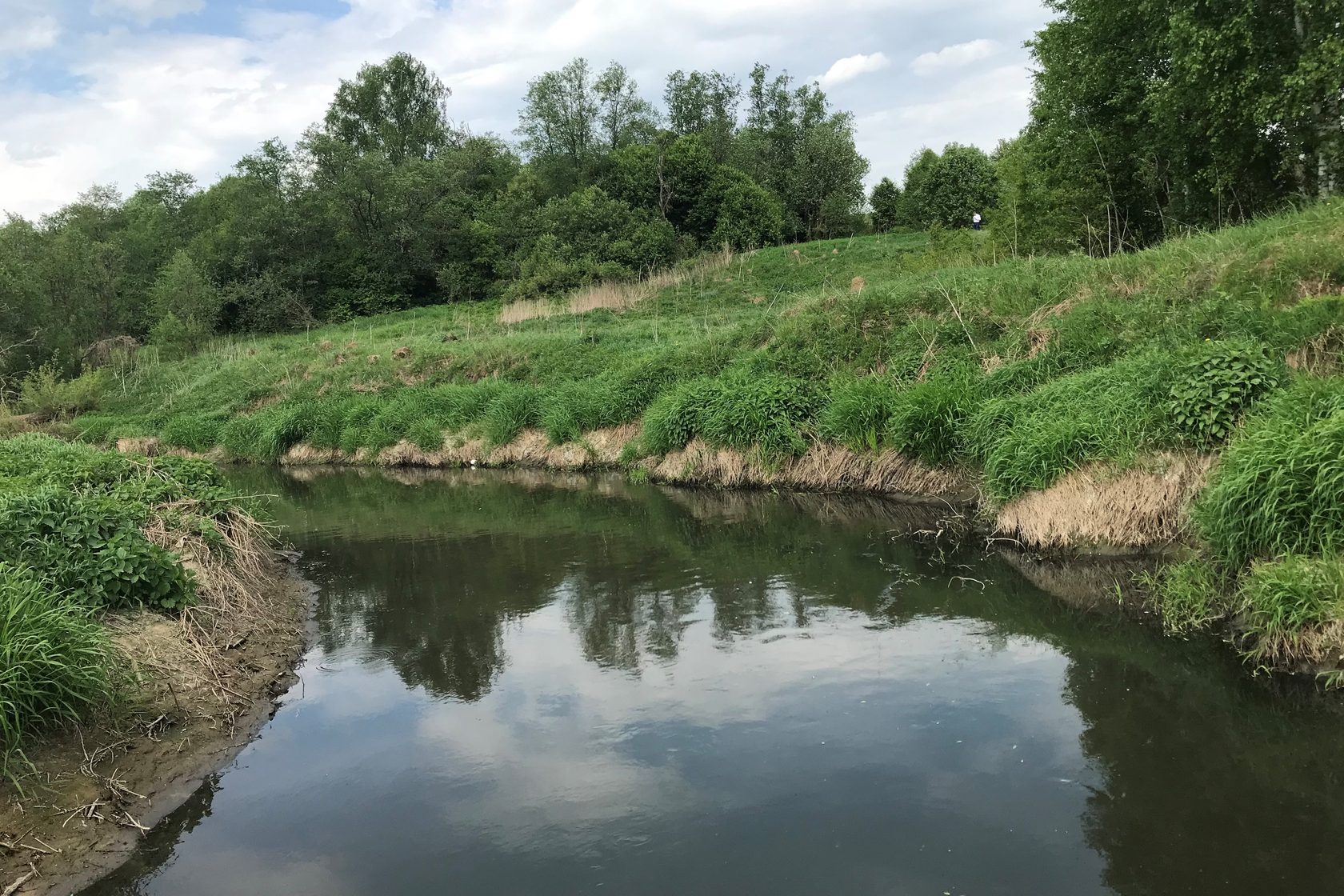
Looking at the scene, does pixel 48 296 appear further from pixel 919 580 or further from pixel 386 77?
pixel 919 580

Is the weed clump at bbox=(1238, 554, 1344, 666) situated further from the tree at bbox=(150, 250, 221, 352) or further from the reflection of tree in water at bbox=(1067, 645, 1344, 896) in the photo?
the tree at bbox=(150, 250, 221, 352)

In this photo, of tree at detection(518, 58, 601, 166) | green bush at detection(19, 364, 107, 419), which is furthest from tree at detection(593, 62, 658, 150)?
green bush at detection(19, 364, 107, 419)

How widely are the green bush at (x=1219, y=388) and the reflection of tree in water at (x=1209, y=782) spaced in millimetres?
3203


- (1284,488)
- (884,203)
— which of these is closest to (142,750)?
(1284,488)

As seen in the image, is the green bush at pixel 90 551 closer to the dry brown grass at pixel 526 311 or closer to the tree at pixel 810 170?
the dry brown grass at pixel 526 311

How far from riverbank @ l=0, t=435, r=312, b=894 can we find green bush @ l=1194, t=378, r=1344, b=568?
28.4 ft

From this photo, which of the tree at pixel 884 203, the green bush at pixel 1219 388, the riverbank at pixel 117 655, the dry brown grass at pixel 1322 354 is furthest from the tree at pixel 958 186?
the riverbank at pixel 117 655

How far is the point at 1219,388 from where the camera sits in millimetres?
9781

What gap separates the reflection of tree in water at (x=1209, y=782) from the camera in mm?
4996

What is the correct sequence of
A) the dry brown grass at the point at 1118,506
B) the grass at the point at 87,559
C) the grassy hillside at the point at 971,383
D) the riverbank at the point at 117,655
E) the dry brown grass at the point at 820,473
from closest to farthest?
the riverbank at the point at 117,655, the grass at the point at 87,559, the grassy hillside at the point at 971,383, the dry brown grass at the point at 1118,506, the dry brown grass at the point at 820,473

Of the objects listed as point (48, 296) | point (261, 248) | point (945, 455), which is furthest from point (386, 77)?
point (945, 455)

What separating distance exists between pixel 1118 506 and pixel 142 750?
966 cm

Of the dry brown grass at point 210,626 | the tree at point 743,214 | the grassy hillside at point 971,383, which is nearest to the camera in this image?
the dry brown grass at point 210,626

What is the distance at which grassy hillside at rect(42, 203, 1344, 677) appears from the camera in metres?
8.14
